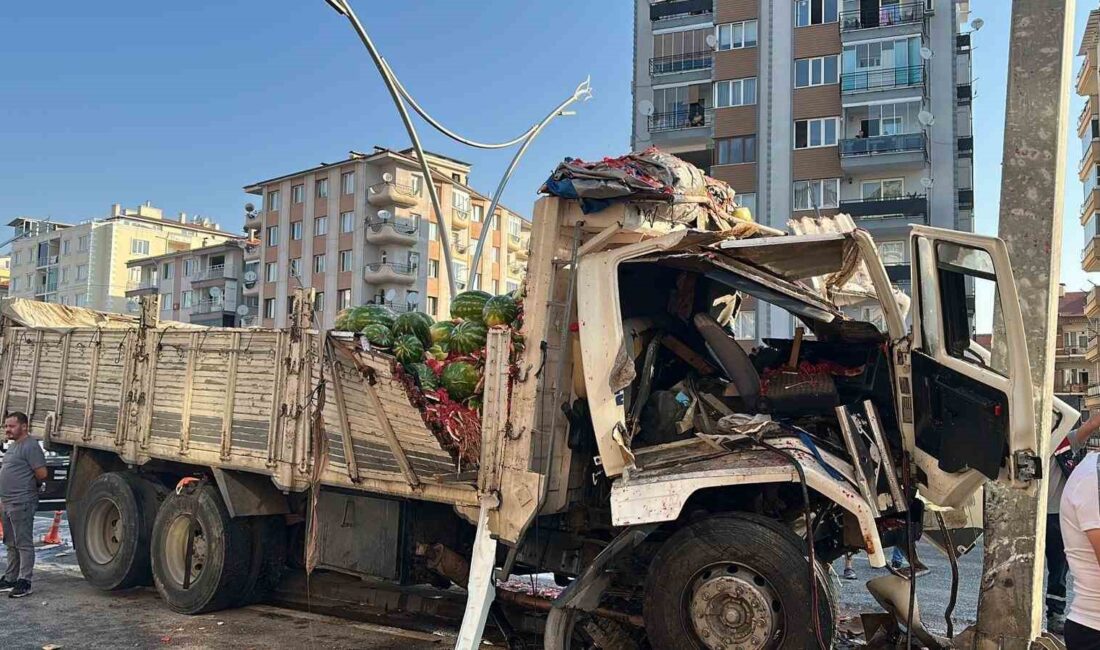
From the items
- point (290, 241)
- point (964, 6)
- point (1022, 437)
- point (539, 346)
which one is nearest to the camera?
point (1022, 437)

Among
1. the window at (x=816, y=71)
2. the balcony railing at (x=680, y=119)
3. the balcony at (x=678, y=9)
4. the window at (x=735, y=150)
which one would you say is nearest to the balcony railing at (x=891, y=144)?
the window at (x=816, y=71)

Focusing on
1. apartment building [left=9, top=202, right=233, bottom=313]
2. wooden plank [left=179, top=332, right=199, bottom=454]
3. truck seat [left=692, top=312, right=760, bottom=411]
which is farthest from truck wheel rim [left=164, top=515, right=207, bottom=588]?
apartment building [left=9, top=202, right=233, bottom=313]

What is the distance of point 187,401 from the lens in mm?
7297

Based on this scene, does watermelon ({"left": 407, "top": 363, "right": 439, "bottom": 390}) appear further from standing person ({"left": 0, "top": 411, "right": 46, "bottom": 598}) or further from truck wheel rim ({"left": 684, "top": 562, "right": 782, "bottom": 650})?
standing person ({"left": 0, "top": 411, "right": 46, "bottom": 598})

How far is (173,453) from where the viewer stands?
24.0 feet

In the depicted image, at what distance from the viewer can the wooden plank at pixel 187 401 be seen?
726 cm

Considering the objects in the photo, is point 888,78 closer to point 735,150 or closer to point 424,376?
point 735,150

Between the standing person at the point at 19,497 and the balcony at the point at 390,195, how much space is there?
46006 mm

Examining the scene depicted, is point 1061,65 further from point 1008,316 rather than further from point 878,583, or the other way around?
point 878,583

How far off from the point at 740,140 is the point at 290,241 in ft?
110

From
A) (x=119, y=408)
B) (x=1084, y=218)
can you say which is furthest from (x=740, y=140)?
(x=119, y=408)

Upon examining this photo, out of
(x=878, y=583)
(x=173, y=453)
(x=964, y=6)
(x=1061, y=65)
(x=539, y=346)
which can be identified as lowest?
(x=878, y=583)

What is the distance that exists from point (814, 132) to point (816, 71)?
8.32 feet

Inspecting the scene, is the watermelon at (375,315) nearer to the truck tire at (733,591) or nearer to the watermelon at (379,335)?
the watermelon at (379,335)
